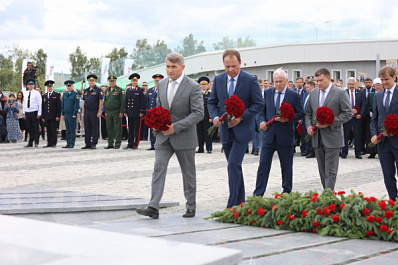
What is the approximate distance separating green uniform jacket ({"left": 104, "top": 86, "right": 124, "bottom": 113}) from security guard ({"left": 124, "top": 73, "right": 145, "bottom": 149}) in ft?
0.52

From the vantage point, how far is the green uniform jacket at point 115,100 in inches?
765

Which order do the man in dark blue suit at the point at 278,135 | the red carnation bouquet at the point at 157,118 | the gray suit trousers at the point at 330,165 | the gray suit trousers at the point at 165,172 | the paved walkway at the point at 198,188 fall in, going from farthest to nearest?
the man in dark blue suit at the point at 278,135 < the gray suit trousers at the point at 330,165 < the gray suit trousers at the point at 165,172 < the red carnation bouquet at the point at 157,118 < the paved walkway at the point at 198,188

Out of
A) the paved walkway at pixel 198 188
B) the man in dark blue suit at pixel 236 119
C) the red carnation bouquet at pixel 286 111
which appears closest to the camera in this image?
the paved walkway at pixel 198 188

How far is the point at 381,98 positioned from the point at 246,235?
3.35 metres

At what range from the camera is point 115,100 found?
63.7 ft

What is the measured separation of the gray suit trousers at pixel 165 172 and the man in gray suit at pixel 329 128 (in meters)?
2.15

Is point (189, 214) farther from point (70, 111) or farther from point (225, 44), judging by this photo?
point (225, 44)

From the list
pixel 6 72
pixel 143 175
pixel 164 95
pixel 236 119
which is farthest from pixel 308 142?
pixel 6 72

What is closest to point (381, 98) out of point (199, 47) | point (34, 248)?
point (34, 248)

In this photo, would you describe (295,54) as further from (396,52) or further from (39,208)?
(39,208)

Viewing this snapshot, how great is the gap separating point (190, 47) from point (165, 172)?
126 feet

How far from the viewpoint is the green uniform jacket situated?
19422 mm

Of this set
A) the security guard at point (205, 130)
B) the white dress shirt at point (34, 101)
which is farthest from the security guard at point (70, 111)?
the security guard at point (205, 130)

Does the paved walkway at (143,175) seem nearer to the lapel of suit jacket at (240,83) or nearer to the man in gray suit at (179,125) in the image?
the man in gray suit at (179,125)
